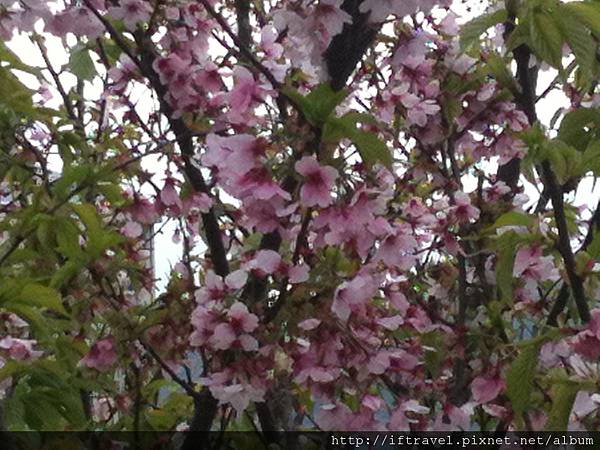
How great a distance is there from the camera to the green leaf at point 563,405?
0.99 metres

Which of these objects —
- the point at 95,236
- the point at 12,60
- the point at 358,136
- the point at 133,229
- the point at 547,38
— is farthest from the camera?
the point at 133,229

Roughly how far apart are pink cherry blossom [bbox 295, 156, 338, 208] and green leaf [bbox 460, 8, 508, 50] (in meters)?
0.28

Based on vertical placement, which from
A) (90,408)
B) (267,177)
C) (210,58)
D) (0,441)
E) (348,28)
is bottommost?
(0,441)

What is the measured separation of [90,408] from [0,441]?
2.03 ft

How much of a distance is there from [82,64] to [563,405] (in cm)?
99

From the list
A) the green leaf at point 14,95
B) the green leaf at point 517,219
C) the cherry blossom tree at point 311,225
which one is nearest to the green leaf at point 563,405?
the cherry blossom tree at point 311,225

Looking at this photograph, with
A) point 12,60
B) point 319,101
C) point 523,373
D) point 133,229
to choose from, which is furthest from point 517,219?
point 12,60

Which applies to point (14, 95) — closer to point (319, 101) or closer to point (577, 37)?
point (319, 101)

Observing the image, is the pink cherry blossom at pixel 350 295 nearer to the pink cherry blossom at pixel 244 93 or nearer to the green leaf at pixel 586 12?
Answer: the pink cherry blossom at pixel 244 93

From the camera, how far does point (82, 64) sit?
1.49 m

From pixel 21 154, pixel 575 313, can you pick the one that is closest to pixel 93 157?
pixel 21 154

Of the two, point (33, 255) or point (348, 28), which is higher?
point (348, 28)

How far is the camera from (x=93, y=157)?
1.58 meters

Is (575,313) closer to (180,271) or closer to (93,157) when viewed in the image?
(180,271)
